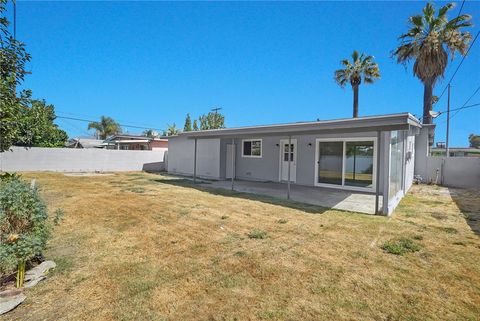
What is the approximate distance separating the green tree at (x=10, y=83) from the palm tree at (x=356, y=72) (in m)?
20.5

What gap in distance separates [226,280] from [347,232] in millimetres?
3052

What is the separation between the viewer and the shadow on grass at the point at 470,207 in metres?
5.97

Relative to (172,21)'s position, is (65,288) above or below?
below

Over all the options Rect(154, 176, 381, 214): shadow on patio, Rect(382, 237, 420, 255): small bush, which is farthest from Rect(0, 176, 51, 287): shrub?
Rect(154, 176, 381, 214): shadow on patio

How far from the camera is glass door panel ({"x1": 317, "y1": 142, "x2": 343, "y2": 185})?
10516 millimetres

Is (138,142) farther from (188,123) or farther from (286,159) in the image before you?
(286,159)

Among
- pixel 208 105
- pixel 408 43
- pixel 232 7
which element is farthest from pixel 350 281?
pixel 208 105

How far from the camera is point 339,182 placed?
1061 cm

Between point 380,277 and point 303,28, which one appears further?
point 303,28

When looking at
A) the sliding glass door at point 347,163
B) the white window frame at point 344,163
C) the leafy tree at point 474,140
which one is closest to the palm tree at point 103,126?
the white window frame at point 344,163

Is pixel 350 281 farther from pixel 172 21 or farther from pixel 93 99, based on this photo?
pixel 93 99

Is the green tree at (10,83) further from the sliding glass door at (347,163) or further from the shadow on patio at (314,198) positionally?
the sliding glass door at (347,163)

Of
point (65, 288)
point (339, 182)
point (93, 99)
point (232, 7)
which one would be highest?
point (93, 99)

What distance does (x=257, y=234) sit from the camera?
488cm
